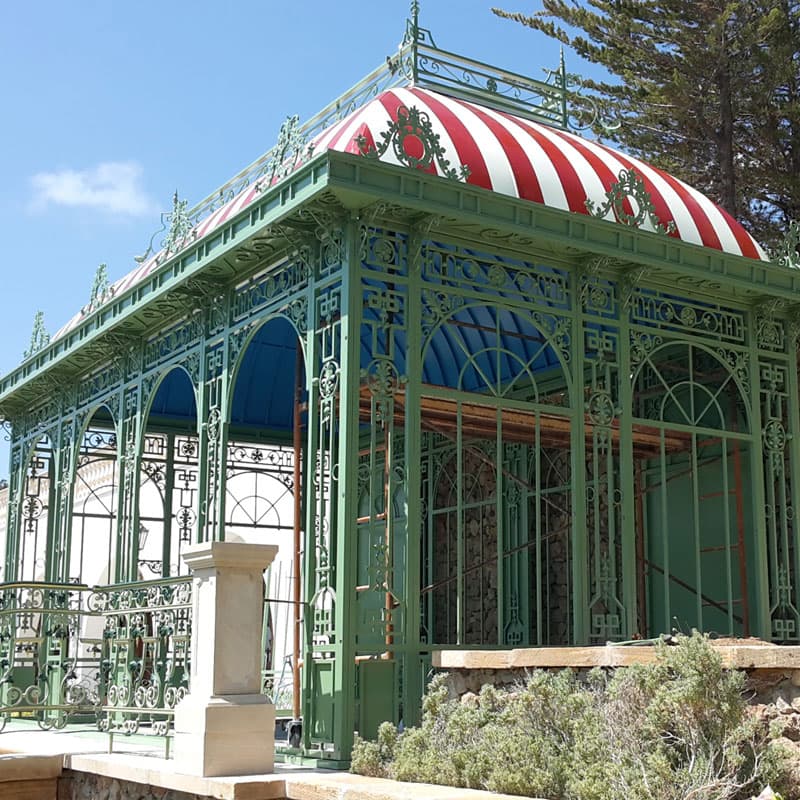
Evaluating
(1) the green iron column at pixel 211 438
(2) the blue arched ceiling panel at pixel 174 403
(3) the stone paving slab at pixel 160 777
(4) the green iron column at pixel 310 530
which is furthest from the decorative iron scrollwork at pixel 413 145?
(2) the blue arched ceiling panel at pixel 174 403

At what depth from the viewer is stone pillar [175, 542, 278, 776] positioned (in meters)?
8.26

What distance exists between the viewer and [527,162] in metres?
11.6

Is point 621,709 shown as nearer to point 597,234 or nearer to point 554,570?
point 597,234

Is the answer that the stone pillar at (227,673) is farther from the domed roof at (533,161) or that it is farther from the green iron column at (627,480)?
the green iron column at (627,480)

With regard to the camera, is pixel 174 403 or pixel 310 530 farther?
pixel 174 403

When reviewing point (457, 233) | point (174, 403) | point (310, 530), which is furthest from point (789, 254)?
point (174, 403)

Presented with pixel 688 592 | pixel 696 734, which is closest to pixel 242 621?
pixel 696 734

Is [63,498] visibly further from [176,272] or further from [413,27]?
[413,27]

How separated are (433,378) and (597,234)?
5175mm

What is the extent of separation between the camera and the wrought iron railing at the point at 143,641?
9.33 meters

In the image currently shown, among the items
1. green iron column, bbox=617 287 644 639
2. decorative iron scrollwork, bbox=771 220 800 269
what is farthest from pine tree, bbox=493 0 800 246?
green iron column, bbox=617 287 644 639

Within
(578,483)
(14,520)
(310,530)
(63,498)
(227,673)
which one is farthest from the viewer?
(14,520)

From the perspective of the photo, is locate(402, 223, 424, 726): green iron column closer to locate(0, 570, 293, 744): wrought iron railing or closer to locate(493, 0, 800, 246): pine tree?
locate(0, 570, 293, 744): wrought iron railing

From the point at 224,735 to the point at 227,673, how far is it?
0.41 m
